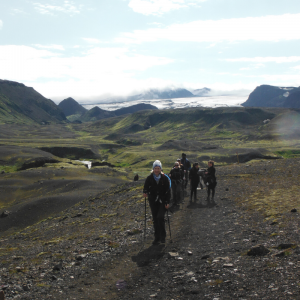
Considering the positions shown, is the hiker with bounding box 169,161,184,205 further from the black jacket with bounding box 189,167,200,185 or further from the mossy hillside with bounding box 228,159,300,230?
the mossy hillside with bounding box 228,159,300,230

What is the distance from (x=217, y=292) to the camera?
301 inches

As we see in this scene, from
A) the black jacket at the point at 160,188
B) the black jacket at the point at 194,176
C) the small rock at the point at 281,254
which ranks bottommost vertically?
the small rock at the point at 281,254

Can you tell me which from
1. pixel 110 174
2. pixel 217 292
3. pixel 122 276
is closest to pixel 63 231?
pixel 122 276

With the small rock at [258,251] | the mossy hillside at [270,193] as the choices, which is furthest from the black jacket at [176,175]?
the small rock at [258,251]

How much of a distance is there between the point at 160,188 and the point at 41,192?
1671 inches

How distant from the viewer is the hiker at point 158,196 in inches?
476

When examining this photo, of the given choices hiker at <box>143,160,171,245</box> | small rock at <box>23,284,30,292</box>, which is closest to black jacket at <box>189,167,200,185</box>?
hiker at <box>143,160,171,245</box>

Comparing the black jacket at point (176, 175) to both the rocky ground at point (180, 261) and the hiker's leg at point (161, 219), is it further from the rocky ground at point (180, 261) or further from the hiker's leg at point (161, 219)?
the hiker's leg at point (161, 219)

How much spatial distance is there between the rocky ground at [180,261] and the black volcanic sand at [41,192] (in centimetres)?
2049

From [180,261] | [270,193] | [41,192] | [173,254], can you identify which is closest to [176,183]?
[270,193]

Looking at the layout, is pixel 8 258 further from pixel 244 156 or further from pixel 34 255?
pixel 244 156

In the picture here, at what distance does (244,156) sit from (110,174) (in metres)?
48.5

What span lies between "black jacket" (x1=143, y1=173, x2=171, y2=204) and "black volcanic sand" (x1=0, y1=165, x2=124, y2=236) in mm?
25457

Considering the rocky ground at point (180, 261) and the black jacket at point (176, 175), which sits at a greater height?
the black jacket at point (176, 175)
